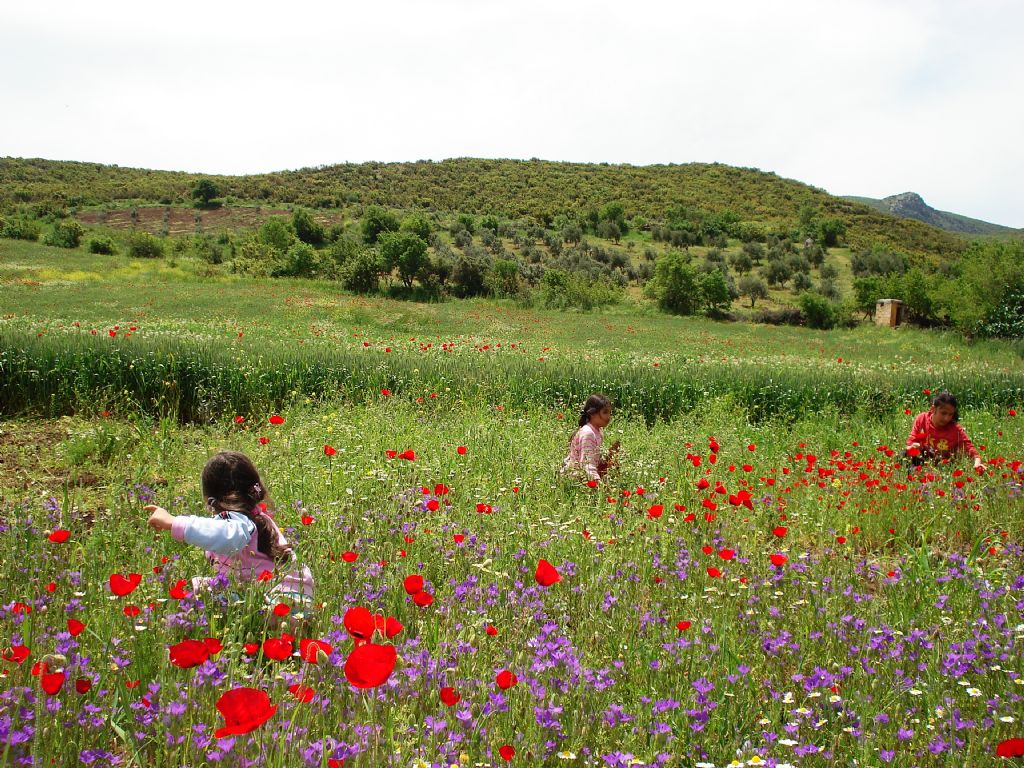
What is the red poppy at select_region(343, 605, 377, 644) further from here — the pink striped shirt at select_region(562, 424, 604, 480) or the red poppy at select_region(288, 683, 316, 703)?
the pink striped shirt at select_region(562, 424, 604, 480)

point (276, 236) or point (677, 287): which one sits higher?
point (276, 236)

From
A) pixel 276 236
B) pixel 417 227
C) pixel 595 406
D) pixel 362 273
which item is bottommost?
pixel 595 406

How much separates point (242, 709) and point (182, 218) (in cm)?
7490

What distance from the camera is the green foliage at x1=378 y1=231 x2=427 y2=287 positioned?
142 ft

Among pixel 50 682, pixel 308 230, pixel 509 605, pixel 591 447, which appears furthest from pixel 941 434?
pixel 308 230

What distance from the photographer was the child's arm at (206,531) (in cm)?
273

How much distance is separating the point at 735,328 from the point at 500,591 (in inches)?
1501

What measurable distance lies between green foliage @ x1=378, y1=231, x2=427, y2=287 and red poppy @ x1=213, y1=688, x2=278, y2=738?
4320 cm

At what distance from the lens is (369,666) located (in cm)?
131

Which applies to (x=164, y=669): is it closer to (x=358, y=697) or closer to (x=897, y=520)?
(x=358, y=697)

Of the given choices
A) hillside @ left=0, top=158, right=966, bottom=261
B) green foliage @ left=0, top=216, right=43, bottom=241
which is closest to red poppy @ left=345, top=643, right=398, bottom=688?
green foliage @ left=0, top=216, right=43, bottom=241

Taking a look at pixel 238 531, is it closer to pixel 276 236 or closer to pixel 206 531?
pixel 206 531

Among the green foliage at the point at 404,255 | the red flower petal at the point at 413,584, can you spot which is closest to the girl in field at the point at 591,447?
the red flower petal at the point at 413,584

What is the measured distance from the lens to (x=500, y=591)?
3127mm
